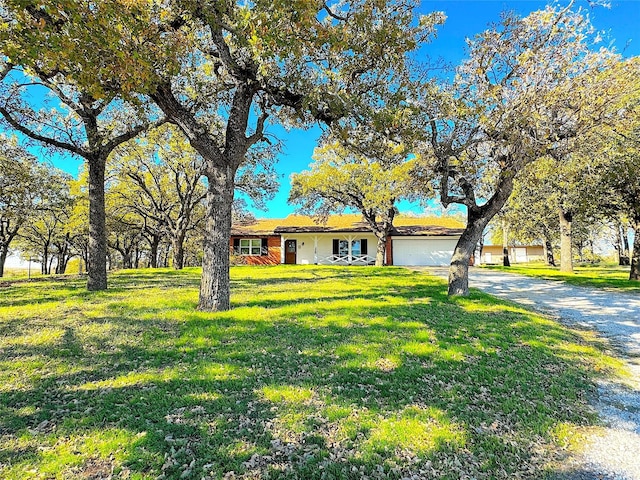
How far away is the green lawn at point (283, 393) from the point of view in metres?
3.08

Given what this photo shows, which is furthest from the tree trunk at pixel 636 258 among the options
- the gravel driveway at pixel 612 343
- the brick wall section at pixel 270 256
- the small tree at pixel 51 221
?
the small tree at pixel 51 221

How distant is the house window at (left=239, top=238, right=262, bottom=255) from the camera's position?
30188mm

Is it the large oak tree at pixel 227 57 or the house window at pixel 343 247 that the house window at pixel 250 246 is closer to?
the house window at pixel 343 247

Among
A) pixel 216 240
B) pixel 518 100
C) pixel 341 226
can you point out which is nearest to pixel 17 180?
pixel 216 240

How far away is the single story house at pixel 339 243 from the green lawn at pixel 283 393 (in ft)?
67.4

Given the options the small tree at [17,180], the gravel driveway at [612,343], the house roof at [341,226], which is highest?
the small tree at [17,180]

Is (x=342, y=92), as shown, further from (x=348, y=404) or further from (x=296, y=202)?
(x=296, y=202)

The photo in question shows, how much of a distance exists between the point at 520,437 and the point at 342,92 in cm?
683

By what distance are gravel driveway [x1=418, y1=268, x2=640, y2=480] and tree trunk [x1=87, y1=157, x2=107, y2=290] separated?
11.2 meters

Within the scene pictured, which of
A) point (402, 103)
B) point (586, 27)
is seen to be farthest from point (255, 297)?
point (586, 27)

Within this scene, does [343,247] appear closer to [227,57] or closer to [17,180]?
[17,180]

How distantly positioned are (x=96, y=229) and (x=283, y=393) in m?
8.64

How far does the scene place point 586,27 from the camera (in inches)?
331

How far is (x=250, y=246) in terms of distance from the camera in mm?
30250
